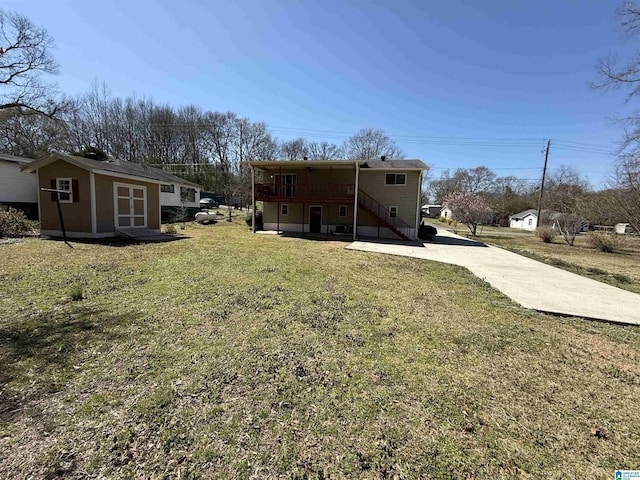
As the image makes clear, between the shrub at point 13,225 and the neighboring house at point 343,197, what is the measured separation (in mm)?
11009

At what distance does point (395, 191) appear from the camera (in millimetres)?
18641

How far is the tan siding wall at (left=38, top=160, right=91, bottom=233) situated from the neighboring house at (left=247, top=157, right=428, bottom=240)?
27.8 feet

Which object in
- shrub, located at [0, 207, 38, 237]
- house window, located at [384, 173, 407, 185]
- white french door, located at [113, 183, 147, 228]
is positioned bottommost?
shrub, located at [0, 207, 38, 237]

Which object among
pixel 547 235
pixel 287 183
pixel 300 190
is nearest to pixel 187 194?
pixel 287 183

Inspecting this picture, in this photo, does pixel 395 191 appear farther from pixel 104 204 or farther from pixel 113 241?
pixel 104 204

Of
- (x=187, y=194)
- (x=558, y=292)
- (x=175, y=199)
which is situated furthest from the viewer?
(x=187, y=194)

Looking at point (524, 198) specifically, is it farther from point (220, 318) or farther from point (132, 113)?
point (132, 113)

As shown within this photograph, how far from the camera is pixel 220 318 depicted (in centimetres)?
456

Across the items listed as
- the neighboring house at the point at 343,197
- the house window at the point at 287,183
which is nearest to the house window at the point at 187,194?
the neighboring house at the point at 343,197

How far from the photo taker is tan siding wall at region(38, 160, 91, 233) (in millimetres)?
11664

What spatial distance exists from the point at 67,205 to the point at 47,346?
11.8 m

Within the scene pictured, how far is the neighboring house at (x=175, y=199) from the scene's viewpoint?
22.8m

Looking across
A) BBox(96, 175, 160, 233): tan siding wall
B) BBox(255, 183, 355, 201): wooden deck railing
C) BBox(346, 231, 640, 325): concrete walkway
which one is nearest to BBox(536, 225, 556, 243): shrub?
BBox(346, 231, 640, 325): concrete walkway

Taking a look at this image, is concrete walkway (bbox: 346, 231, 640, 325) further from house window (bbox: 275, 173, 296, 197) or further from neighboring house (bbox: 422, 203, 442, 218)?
neighboring house (bbox: 422, 203, 442, 218)
